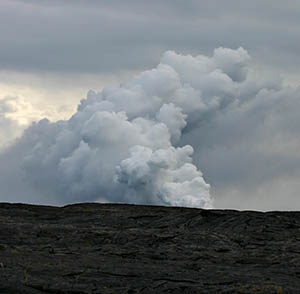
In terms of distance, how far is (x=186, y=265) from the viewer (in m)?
36.9

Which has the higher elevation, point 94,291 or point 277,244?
point 277,244

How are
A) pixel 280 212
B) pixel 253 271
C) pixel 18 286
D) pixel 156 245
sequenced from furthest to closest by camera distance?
pixel 280 212 < pixel 156 245 < pixel 253 271 < pixel 18 286

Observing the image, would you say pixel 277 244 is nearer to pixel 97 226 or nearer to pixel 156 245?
pixel 156 245

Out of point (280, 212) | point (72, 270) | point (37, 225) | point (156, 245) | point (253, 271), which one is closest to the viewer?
point (72, 270)

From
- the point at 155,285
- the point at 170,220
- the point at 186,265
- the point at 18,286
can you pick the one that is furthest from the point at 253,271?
the point at 170,220

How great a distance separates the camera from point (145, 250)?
4200 cm

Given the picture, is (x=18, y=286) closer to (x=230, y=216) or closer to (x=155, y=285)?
(x=155, y=285)

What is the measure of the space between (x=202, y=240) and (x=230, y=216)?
8.83 m

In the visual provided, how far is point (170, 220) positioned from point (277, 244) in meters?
11.0

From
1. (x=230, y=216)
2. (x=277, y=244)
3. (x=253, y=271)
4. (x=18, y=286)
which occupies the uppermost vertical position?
(x=230, y=216)

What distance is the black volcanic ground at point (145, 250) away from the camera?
29906 mm

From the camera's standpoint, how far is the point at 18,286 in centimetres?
2809

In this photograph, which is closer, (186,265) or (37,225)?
(186,265)

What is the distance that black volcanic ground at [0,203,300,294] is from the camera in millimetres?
29906
